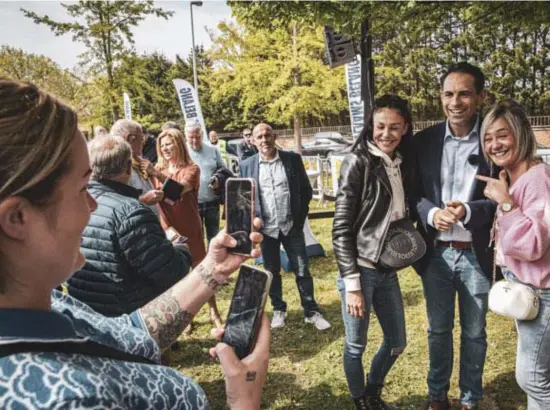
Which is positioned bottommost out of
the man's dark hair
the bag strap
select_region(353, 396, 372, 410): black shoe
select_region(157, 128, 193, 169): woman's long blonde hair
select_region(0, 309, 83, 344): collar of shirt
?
select_region(353, 396, 372, 410): black shoe

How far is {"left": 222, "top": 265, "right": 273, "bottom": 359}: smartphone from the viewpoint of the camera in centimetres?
130

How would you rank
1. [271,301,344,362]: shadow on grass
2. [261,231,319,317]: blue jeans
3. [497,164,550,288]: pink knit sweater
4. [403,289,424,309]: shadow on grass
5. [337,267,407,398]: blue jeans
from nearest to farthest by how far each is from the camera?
[497,164,550,288]: pink knit sweater, [337,267,407,398]: blue jeans, [271,301,344,362]: shadow on grass, [261,231,319,317]: blue jeans, [403,289,424,309]: shadow on grass

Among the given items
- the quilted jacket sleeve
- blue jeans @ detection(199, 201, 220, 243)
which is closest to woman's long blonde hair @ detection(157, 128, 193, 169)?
blue jeans @ detection(199, 201, 220, 243)

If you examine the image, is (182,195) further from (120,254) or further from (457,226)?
(457,226)

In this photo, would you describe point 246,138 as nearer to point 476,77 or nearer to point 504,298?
point 476,77

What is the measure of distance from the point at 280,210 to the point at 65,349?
3.67 metres

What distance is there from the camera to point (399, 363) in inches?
142

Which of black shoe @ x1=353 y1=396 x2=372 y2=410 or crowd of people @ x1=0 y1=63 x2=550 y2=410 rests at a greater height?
crowd of people @ x1=0 y1=63 x2=550 y2=410

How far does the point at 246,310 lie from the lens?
143 centimetres

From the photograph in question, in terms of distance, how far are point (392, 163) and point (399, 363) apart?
1.87 m

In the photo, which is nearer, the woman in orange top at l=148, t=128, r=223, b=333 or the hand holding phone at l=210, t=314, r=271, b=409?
the hand holding phone at l=210, t=314, r=271, b=409

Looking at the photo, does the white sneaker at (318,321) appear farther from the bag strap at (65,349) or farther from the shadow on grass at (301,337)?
the bag strap at (65,349)

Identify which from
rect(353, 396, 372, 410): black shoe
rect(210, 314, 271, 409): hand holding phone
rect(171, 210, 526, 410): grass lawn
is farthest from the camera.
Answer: rect(171, 210, 526, 410): grass lawn

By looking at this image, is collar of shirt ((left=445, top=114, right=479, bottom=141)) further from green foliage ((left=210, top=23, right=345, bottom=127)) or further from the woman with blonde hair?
green foliage ((left=210, top=23, right=345, bottom=127))
